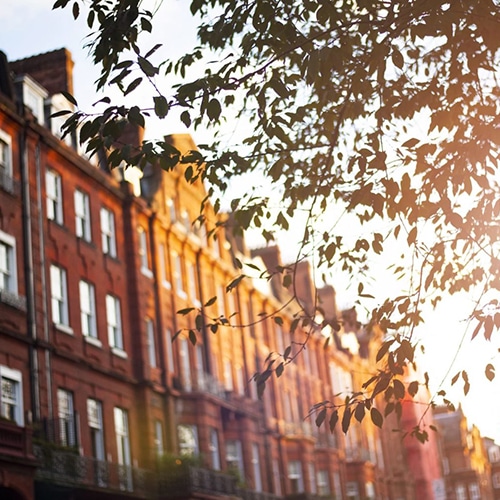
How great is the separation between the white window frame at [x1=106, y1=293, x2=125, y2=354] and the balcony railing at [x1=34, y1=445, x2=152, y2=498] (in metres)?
4.27

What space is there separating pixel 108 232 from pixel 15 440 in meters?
12.7

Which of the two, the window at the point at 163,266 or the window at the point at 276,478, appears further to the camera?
the window at the point at 276,478

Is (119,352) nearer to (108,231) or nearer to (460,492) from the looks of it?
(108,231)

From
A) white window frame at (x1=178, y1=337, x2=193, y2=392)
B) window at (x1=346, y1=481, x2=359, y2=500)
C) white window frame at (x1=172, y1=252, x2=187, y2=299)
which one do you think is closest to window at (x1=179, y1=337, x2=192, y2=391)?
white window frame at (x1=178, y1=337, x2=193, y2=392)

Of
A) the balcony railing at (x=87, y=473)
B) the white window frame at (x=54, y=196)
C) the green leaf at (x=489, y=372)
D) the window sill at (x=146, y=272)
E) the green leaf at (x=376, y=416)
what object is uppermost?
the white window frame at (x=54, y=196)

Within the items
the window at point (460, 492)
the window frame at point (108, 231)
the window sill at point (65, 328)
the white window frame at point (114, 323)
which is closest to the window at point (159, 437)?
the white window frame at point (114, 323)

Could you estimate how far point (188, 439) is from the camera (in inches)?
1542

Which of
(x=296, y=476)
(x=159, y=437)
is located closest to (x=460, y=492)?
(x=296, y=476)

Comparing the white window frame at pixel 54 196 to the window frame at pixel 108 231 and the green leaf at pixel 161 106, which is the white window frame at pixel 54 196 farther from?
the green leaf at pixel 161 106

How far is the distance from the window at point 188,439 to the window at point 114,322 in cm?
471

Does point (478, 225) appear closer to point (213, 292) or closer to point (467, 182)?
point (467, 182)

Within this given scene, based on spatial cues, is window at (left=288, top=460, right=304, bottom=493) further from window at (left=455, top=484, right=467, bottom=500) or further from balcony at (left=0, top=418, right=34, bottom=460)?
window at (left=455, top=484, right=467, bottom=500)

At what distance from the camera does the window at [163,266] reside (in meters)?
40.2

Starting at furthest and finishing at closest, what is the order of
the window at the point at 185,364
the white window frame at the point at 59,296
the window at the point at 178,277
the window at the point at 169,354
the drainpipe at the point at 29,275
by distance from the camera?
1. the window at the point at 178,277
2. the window at the point at 185,364
3. the window at the point at 169,354
4. the white window frame at the point at 59,296
5. the drainpipe at the point at 29,275
